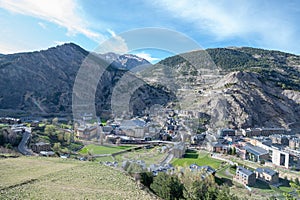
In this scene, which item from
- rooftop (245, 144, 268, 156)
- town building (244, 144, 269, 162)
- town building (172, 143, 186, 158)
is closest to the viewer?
town building (172, 143, 186, 158)

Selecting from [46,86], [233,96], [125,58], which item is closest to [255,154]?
[125,58]

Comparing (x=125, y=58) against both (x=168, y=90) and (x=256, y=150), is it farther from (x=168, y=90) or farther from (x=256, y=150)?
(x=168, y=90)

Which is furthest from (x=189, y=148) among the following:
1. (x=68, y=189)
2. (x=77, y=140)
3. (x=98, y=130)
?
(x=68, y=189)

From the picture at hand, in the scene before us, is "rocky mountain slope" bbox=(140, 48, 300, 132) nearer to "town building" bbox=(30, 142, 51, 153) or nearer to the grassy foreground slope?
"town building" bbox=(30, 142, 51, 153)

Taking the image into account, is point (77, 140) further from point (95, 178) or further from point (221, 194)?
point (221, 194)

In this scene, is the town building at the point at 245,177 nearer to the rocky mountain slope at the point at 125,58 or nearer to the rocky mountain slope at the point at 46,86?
the rocky mountain slope at the point at 125,58

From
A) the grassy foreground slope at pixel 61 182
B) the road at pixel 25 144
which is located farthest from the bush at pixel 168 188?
the road at pixel 25 144

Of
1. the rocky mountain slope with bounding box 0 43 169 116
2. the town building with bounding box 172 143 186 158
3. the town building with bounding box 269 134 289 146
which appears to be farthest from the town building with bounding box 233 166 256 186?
Result: the rocky mountain slope with bounding box 0 43 169 116
